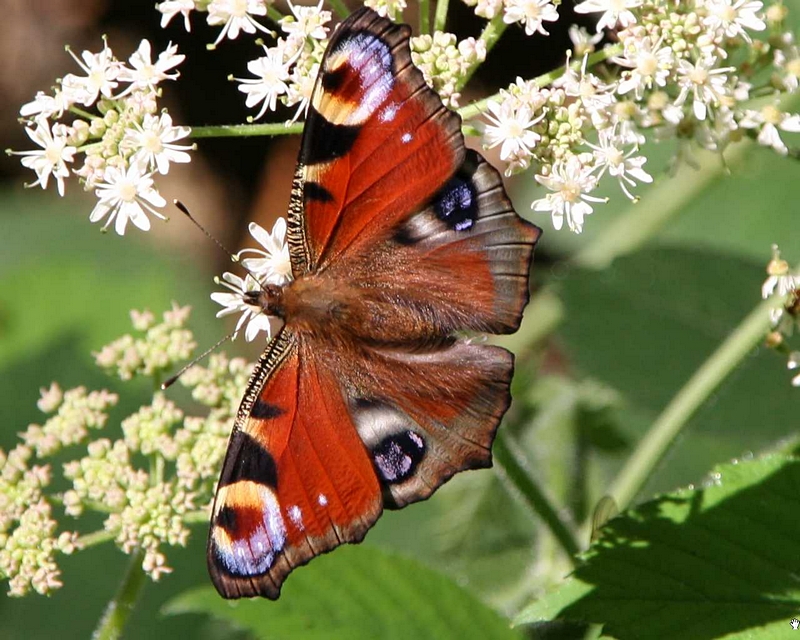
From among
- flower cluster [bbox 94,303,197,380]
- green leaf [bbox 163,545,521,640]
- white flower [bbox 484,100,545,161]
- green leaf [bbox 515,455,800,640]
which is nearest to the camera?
white flower [bbox 484,100,545,161]

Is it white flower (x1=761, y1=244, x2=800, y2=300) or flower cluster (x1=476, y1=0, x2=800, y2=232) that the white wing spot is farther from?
white flower (x1=761, y1=244, x2=800, y2=300)

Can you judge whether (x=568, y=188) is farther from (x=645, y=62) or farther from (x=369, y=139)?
(x=369, y=139)

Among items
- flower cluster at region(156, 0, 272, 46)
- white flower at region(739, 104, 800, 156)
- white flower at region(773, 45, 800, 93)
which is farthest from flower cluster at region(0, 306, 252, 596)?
white flower at region(773, 45, 800, 93)

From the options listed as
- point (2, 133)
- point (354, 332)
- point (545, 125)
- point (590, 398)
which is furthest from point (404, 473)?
point (2, 133)

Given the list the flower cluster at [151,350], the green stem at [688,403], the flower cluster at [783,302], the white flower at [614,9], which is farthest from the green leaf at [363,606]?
the white flower at [614,9]

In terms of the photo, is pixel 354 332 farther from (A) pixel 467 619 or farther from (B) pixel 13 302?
(B) pixel 13 302

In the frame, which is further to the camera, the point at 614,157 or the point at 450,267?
the point at 450,267

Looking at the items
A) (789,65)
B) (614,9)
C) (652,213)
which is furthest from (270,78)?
(652,213)

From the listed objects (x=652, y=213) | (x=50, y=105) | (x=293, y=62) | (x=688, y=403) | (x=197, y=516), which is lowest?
(x=688, y=403)
